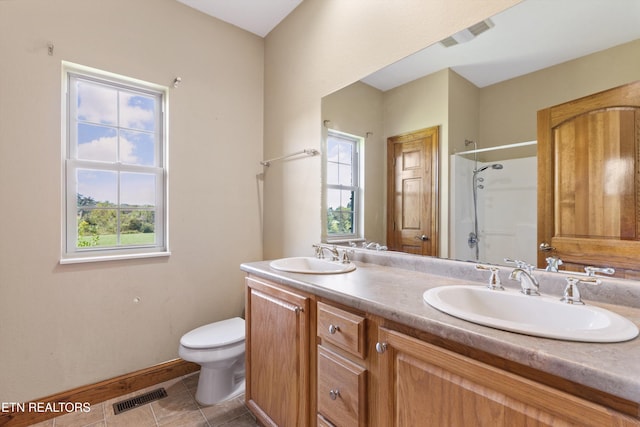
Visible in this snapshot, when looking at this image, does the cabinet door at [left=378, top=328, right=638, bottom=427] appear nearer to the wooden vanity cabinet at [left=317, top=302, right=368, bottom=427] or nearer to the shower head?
the wooden vanity cabinet at [left=317, top=302, right=368, bottom=427]

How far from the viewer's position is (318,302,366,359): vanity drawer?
0.99 m

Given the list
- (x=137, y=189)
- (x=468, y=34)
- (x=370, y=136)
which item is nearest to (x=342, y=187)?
(x=370, y=136)

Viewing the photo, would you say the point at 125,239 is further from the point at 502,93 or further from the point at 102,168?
the point at 502,93

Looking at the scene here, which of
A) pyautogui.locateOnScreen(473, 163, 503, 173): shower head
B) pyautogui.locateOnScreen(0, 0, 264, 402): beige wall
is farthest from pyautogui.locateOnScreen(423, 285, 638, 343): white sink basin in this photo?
pyautogui.locateOnScreen(0, 0, 264, 402): beige wall

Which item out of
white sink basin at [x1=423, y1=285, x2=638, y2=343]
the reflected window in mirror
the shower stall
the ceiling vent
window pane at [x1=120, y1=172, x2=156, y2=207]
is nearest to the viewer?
white sink basin at [x1=423, y1=285, x2=638, y2=343]

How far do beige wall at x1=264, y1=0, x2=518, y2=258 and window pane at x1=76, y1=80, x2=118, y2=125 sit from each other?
43.2 inches

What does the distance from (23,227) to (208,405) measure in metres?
1.48

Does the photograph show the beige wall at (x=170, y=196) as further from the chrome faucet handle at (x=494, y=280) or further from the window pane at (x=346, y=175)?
the chrome faucet handle at (x=494, y=280)

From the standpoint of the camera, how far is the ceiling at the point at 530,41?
0.95m

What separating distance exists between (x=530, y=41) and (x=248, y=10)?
6.42 feet

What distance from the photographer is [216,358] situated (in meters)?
1.72

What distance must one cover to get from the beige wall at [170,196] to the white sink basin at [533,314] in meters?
1.81

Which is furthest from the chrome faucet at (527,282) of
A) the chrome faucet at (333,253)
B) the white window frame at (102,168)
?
the white window frame at (102,168)

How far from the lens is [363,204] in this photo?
174cm
